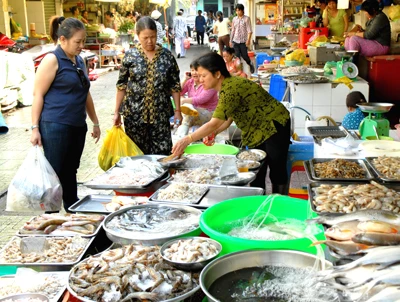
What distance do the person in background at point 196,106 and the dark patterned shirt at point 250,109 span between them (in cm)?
202

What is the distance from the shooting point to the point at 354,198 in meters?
2.71

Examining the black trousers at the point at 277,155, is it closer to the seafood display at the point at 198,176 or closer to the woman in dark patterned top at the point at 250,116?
the woman in dark patterned top at the point at 250,116

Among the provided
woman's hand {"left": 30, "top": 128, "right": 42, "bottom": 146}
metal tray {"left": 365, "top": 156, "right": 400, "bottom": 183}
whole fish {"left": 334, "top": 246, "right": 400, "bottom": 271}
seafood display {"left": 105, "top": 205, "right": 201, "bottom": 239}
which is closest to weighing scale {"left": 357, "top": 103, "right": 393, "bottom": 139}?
metal tray {"left": 365, "top": 156, "right": 400, "bottom": 183}

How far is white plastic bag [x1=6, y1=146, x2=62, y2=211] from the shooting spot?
407 cm

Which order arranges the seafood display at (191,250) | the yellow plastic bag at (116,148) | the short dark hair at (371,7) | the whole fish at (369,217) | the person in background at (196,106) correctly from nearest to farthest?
the whole fish at (369,217) < the seafood display at (191,250) < the yellow plastic bag at (116,148) < the person in background at (196,106) < the short dark hair at (371,7)

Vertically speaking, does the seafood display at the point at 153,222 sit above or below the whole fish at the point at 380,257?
below

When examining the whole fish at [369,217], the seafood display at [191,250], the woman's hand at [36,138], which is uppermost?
the woman's hand at [36,138]

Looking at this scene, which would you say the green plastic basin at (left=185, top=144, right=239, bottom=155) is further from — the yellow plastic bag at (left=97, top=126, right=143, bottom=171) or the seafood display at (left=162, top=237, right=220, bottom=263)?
the seafood display at (left=162, top=237, right=220, bottom=263)

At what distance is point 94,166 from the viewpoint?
7207 millimetres

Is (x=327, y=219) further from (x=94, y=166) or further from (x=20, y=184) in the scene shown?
(x=94, y=166)

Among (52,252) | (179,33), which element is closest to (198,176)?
(52,252)

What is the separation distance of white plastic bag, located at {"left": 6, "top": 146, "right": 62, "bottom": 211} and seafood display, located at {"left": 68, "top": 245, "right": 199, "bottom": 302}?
159cm

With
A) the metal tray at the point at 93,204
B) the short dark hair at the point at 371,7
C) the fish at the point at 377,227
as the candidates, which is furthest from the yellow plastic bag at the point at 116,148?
the short dark hair at the point at 371,7

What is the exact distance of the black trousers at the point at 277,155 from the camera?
14.9 feet
